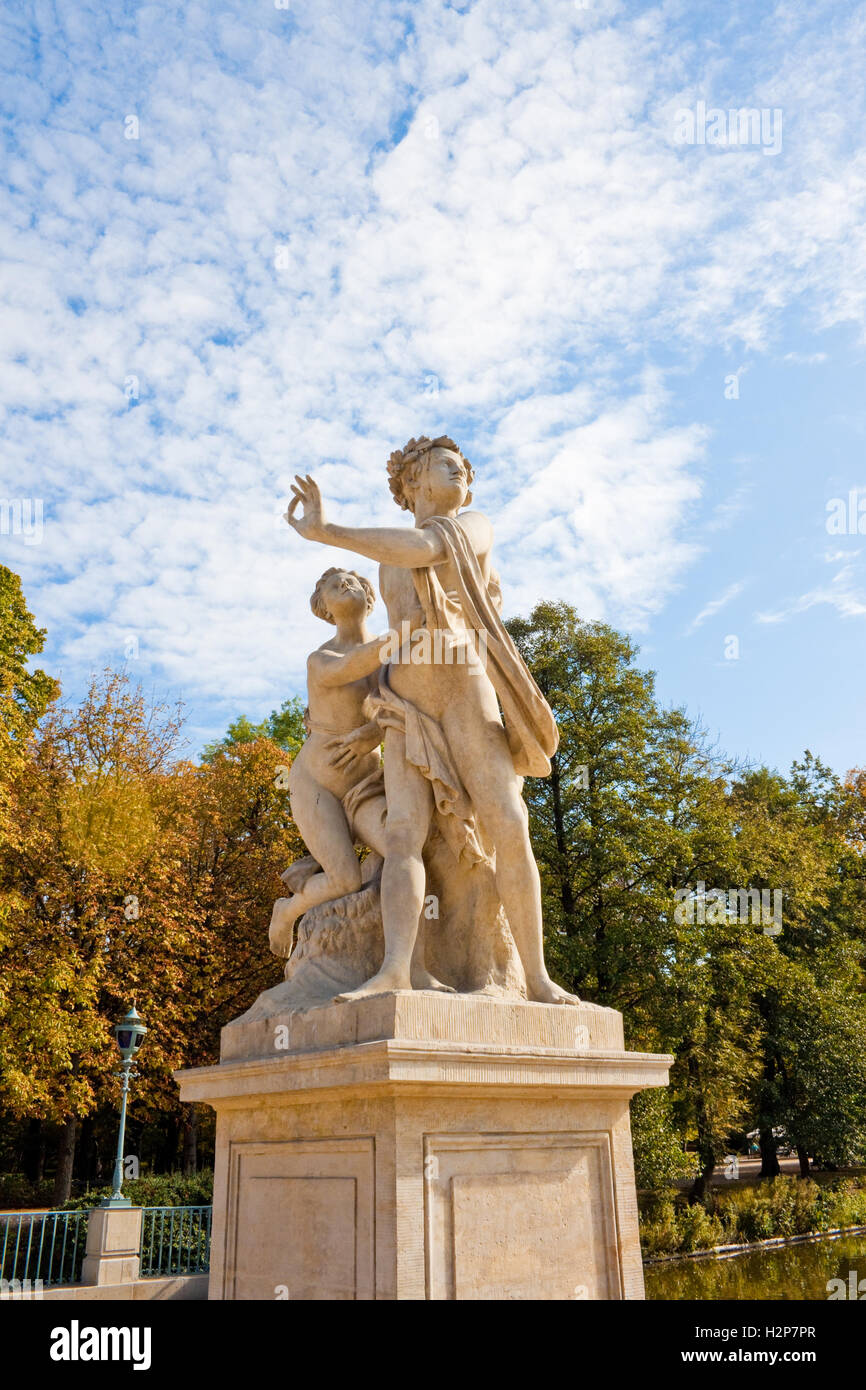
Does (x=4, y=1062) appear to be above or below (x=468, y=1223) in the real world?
above

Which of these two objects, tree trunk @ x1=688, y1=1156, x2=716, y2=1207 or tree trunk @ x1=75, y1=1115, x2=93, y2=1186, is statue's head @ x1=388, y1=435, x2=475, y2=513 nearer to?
tree trunk @ x1=688, y1=1156, x2=716, y2=1207

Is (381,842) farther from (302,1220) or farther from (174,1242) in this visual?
(174,1242)

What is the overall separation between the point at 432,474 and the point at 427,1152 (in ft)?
10.7

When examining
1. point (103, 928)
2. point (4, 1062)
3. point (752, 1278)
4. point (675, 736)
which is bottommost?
point (752, 1278)

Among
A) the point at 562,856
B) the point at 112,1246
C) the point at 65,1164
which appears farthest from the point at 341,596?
the point at 65,1164

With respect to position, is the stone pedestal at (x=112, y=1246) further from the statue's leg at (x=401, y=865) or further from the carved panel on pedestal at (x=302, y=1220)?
the statue's leg at (x=401, y=865)

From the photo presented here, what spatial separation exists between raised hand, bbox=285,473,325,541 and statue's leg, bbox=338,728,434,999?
1.03 meters

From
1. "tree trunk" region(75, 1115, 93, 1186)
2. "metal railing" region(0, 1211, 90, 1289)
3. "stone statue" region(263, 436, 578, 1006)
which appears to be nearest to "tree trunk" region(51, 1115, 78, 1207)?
"metal railing" region(0, 1211, 90, 1289)

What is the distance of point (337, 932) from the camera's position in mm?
5113

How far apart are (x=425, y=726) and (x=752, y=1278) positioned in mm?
16460

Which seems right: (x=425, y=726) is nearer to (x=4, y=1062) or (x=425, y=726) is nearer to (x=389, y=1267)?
(x=389, y=1267)

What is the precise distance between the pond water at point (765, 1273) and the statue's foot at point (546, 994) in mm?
13251
